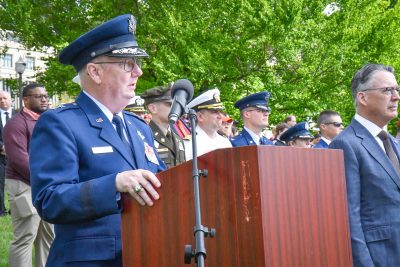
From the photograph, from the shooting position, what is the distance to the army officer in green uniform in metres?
7.52

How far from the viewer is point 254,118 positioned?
984cm

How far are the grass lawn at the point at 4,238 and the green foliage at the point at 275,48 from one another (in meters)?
8.25

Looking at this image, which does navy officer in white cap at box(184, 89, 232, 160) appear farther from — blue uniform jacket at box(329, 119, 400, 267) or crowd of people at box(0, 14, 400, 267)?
blue uniform jacket at box(329, 119, 400, 267)

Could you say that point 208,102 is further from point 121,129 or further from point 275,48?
point 275,48

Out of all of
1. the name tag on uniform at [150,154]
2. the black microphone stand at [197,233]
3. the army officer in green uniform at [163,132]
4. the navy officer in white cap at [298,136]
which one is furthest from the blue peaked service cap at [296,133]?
the black microphone stand at [197,233]

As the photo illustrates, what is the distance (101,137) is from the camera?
338cm

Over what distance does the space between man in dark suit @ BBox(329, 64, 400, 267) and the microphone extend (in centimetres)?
193

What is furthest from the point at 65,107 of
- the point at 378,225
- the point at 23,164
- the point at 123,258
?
the point at 23,164

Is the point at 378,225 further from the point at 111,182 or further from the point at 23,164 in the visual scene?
the point at 23,164

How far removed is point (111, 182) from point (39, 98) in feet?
17.1

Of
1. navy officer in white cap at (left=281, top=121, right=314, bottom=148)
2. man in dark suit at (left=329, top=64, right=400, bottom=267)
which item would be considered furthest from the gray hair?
navy officer in white cap at (left=281, top=121, right=314, bottom=148)

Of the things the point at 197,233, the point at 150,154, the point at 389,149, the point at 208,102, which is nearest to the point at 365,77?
the point at 389,149

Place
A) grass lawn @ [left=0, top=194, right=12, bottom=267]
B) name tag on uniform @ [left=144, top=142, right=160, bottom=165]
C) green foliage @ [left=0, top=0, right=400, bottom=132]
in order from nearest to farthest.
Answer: name tag on uniform @ [left=144, top=142, right=160, bottom=165], grass lawn @ [left=0, top=194, right=12, bottom=267], green foliage @ [left=0, top=0, right=400, bottom=132]

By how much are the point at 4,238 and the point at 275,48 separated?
11231mm
